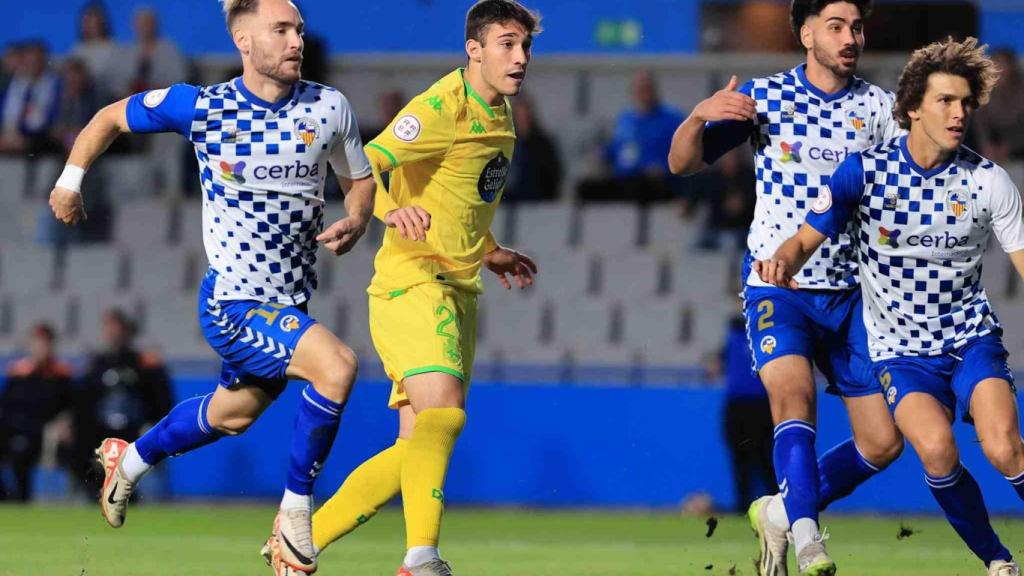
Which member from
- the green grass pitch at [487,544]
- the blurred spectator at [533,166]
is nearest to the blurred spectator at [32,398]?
the green grass pitch at [487,544]

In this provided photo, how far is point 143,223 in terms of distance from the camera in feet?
53.3

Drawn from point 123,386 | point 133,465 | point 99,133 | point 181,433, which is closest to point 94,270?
point 123,386

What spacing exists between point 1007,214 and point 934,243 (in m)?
Answer: 0.30

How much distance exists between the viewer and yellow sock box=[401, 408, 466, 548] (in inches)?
252

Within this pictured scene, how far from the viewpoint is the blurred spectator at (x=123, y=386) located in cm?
1402

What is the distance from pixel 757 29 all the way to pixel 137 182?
6111 mm

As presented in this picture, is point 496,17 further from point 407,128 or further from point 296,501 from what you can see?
point 296,501

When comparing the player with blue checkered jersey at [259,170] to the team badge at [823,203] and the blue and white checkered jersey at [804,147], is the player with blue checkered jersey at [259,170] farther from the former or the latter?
the team badge at [823,203]

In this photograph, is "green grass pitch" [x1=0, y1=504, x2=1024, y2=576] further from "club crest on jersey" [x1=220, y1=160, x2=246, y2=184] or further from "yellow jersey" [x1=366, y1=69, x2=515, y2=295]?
"club crest on jersey" [x1=220, y1=160, x2=246, y2=184]

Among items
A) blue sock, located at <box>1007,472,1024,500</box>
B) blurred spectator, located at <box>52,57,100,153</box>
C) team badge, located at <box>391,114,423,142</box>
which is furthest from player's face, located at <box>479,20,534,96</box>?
blurred spectator, located at <box>52,57,100,153</box>

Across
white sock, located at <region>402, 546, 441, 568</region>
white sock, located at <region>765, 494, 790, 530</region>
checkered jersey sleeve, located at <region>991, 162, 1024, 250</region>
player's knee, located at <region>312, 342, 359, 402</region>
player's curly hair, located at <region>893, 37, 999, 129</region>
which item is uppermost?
player's curly hair, located at <region>893, 37, 999, 129</region>

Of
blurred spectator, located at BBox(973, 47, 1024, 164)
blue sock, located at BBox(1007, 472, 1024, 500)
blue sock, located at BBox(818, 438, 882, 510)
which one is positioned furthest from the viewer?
blurred spectator, located at BBox(973, 47, 1024, 164)

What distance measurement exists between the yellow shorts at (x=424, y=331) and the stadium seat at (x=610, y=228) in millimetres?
8608

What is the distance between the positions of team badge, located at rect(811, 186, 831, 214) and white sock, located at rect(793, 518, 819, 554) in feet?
3.91
